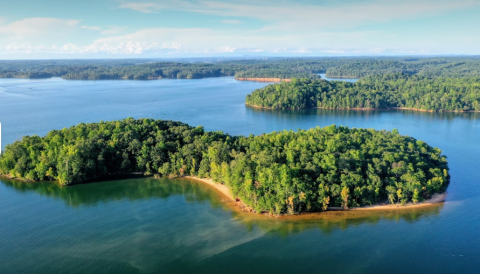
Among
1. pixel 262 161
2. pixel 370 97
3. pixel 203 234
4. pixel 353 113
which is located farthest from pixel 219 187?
pixel 370 97

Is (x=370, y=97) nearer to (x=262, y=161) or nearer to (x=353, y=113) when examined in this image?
(x=353, y=113)

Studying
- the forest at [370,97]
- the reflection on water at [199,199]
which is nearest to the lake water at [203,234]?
the reflection on water at [199,199]

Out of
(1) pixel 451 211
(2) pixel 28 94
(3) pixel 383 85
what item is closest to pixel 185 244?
(1) pixel 451 211

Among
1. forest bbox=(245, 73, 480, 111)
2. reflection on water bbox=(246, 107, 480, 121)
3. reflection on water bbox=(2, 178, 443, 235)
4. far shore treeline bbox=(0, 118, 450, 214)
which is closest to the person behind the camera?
reflection on water bbox=(2, 178, 443, 235)

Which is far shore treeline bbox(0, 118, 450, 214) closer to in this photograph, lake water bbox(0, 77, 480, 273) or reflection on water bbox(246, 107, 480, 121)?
lake water bbox(0, 77, 480, 273)

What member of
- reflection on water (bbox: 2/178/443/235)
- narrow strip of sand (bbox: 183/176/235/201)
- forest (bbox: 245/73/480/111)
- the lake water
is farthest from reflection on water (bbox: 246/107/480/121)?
reflection on water (bbox: 2/178/443/235)

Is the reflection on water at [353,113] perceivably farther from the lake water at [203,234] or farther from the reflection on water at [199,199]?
the reflection on water at [199,199]
